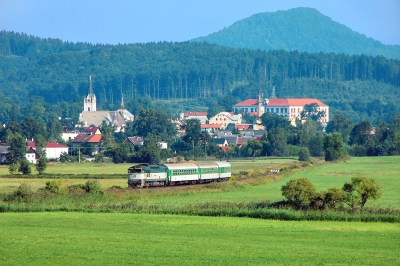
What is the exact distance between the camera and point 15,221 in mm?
36625

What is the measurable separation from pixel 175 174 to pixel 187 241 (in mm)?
31629

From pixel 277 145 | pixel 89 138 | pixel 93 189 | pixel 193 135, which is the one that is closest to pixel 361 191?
pixel 93 189

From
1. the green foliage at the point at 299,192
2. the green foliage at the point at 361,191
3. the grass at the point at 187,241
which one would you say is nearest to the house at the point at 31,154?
the green foliage at the point at 299,192

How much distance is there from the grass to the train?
1895 centimetres

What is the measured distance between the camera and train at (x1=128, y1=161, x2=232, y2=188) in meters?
58.6

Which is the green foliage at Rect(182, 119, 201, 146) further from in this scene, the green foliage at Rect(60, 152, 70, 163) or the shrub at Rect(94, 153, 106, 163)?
the green foliage at Rect(60, 152, 70, 163)

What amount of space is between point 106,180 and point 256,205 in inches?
1072

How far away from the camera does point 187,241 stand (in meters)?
30.3

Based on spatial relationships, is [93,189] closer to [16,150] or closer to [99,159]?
[16,150]

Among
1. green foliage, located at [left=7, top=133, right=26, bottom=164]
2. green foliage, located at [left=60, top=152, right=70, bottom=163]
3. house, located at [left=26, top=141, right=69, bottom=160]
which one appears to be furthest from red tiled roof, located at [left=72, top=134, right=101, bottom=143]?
green foliage, located at [left=7, top=133, right=26, bottom=164]

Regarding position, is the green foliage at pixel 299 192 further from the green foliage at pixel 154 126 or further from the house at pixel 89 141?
the green foliage at pixel 154 126

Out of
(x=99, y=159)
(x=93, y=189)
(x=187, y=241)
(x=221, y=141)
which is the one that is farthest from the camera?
(x=221, y=141)

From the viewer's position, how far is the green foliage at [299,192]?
1671 inches

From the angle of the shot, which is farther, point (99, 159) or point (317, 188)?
point (99, 159)
